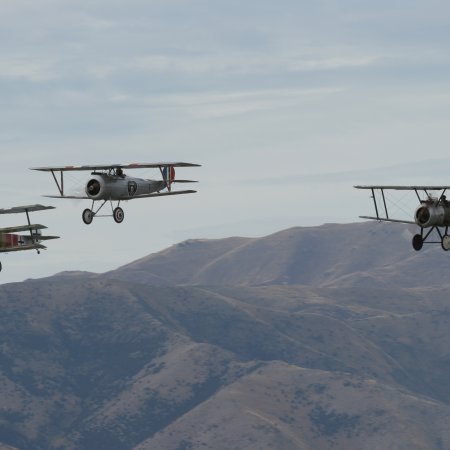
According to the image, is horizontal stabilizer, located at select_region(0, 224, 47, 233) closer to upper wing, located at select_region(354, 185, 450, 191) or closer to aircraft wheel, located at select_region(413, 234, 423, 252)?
upper wing, located at select_region(354, 185, 450, 191)

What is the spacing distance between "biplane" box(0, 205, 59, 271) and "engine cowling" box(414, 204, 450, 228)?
3375cm

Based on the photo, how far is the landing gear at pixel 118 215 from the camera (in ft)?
319

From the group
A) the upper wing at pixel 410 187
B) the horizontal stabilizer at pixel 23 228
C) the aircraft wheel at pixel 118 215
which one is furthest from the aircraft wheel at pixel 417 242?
the horizontal stabilizer at pixel 23 228

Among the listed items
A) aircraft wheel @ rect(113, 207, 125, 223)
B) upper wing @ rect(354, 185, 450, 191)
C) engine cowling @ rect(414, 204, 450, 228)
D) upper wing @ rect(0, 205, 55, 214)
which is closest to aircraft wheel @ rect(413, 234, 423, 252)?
engine cowling @ rect(414, 204, 450, 228)

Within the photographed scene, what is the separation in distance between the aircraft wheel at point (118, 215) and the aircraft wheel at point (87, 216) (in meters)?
2.01

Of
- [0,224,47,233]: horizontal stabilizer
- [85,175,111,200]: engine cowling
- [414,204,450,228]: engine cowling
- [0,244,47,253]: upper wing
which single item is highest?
[85,175,111,200]: engine cowling

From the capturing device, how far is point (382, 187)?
315ft

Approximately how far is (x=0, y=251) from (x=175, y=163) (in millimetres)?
23643

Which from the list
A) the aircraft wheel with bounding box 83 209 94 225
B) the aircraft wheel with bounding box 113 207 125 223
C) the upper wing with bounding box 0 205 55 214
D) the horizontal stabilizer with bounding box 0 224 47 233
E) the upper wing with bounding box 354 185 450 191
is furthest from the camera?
the horizontal stabilizer with bounding box 0 224 47 233

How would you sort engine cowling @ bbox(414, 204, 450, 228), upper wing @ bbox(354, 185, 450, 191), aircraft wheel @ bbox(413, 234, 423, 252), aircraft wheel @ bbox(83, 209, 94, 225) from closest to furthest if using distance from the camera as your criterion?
engine cowling @ bbox(414, 204, 450, 228) → aircraft wheel @ bbox(413, 234, 423, 252) → upper wing @ bbox(354, 185, 450, 191) → aircraft wheel @ bbox(83, 209, 94, 225)

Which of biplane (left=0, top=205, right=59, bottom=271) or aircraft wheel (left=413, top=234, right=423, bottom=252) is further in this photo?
biplane (left=0, top=205, right=59, bottom=271)

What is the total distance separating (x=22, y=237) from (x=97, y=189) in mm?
18406

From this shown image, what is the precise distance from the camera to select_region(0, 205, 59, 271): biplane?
105 m

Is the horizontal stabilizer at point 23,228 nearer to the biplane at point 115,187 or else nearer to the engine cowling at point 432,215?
the biplane at point 115,187
